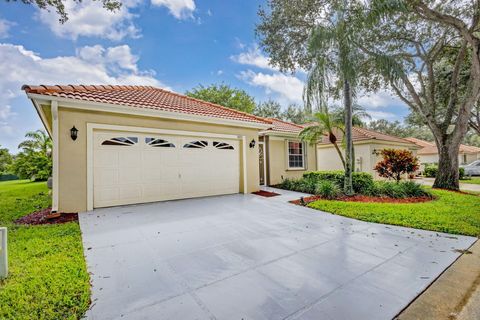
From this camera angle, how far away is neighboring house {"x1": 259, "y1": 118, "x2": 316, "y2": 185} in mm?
13202

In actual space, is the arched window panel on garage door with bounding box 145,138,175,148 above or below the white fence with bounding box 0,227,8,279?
above

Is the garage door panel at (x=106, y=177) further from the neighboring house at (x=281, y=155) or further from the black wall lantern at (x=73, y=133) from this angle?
the neighboring house at (x=281, y=155)

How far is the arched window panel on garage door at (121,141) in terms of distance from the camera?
7457 millimetres

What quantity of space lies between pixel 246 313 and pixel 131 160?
6.89m

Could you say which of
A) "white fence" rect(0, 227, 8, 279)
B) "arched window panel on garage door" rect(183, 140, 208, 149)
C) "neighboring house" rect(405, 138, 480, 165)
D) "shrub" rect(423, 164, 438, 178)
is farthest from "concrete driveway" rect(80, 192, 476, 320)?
"neighboring house" rect(405, 138, 480, 165)

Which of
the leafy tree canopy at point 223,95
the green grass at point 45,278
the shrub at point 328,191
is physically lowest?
the green grass at point 45,278

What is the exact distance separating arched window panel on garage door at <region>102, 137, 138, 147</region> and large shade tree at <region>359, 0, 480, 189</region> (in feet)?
30.2

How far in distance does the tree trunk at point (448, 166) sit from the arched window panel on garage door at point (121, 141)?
15521mm

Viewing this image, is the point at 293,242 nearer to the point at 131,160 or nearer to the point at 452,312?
the point at 452,312

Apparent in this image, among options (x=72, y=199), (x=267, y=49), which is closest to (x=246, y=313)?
(x=72, y=199)

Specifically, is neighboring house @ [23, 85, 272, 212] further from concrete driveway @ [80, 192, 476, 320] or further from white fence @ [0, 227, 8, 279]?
white fence @ [0, 227, 8, 279]

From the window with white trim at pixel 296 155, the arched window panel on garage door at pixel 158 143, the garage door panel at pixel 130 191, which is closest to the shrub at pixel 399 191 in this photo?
the window with white trim at pixel 296 155

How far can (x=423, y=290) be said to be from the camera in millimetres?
2803

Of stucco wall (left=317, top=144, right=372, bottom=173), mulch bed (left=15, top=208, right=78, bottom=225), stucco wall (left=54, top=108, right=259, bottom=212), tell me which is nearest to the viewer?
mulch bed (left=15, top=208, right=78, bottom=225)
